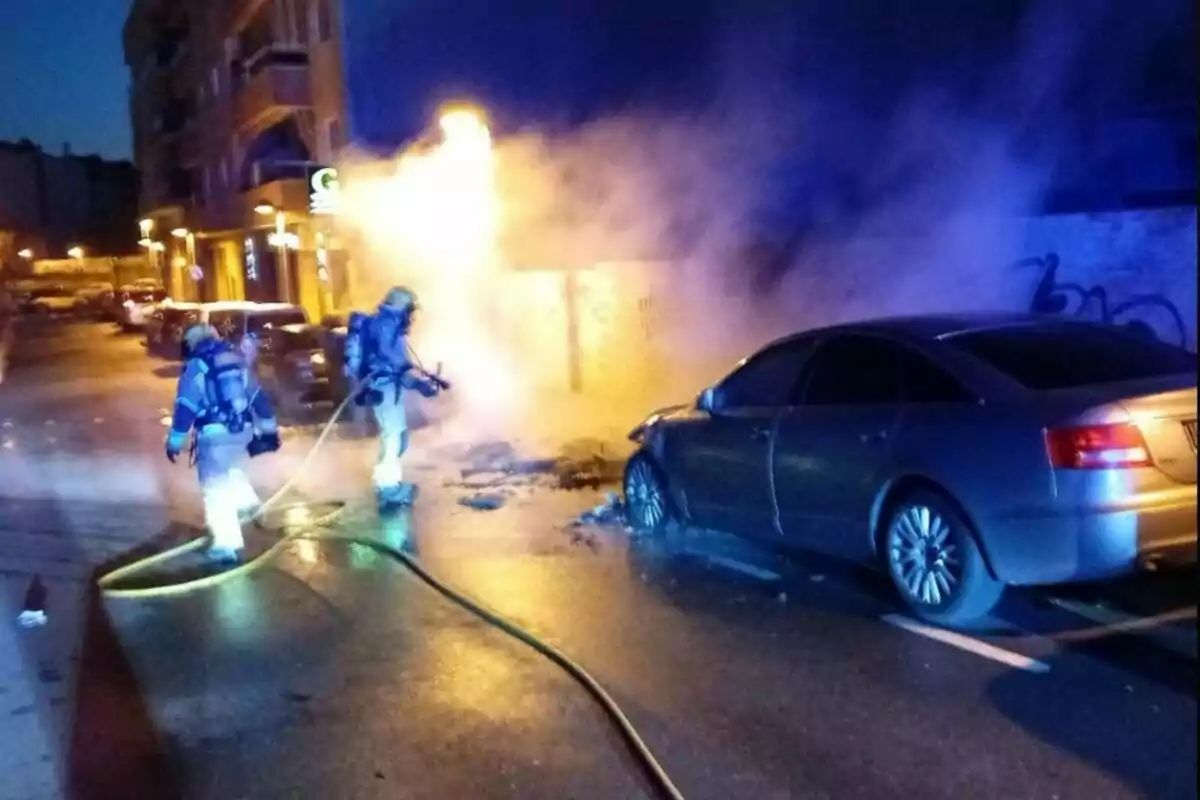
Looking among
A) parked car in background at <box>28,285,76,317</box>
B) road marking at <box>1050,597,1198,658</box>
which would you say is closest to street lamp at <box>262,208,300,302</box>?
road marking at <box>1050,597,1198,658</box>

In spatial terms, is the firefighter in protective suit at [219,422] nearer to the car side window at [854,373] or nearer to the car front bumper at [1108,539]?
the car side window at [854,373]

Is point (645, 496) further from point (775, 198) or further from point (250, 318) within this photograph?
point (250, 318)

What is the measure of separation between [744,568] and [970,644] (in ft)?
6.47

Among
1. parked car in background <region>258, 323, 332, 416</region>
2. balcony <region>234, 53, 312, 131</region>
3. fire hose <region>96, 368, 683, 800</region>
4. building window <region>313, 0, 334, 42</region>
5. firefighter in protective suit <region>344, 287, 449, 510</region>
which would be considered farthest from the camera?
balcony <region>234, 53, 312, 131</region>

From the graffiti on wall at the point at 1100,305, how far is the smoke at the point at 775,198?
0.27 meters

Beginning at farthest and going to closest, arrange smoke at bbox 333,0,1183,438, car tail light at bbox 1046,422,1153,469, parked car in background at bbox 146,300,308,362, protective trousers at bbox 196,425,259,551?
parked car in background at bbox 146,300,308,362 → smoke at bbox 333,0,1183,438 → protective trousers at bbox 196,425,259,551 → car tail light at bbox 1046,422,1153,469

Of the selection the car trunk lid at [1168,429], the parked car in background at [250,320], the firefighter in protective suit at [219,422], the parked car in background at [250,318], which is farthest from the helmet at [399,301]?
the parked car in background at [250,318]

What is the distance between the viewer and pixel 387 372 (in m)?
9.93

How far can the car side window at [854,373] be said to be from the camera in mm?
6355

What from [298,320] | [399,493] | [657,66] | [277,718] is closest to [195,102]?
[298,320]

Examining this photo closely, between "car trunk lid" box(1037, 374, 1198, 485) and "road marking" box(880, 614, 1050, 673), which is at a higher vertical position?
"car trunk lid" box(1037, 374, 1198, 485)

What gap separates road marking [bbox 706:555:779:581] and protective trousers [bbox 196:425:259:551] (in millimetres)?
3065

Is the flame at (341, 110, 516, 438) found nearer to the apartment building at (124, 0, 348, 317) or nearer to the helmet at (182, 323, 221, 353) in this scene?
the apartment building at (124, 0, 348, 317)

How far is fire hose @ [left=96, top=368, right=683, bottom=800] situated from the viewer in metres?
4.71
